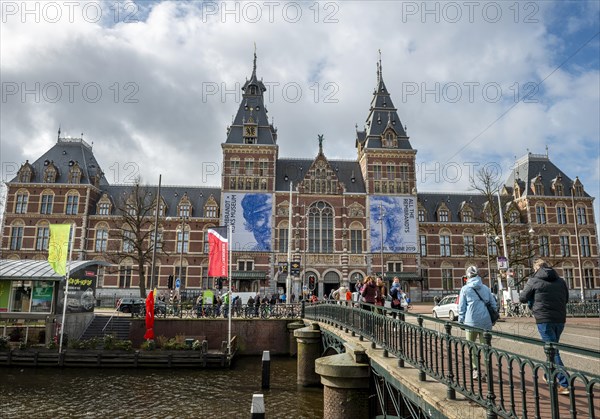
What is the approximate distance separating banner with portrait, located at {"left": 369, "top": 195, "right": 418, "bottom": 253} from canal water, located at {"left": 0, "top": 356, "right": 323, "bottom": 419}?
24.6 meters

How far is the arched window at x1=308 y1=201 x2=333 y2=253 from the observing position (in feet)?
145

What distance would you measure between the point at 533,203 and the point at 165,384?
4501 centimetres

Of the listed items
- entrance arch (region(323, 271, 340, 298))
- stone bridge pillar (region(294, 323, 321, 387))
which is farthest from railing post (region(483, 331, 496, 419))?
entrance arch (region(323, 271, 340, 298))

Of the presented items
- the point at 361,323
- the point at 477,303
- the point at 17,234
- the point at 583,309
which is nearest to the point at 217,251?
the point at 361,323

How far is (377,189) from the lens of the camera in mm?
45531

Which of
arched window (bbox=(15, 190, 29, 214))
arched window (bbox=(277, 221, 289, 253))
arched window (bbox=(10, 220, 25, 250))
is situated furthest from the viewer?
arched window (bbox=(15, 190, 29, 214))

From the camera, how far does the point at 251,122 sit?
46.6 metres

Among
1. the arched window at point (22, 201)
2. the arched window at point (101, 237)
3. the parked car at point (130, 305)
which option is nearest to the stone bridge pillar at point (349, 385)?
the parked car at point (130, 305)

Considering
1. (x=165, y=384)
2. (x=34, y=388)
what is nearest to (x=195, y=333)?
(x=165, y=384)

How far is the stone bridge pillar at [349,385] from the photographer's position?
1026 centimetres

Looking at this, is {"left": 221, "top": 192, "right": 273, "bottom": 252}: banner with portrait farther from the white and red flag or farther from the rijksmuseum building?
the white and red flag

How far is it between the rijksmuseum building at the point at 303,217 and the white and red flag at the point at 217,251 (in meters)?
19.5

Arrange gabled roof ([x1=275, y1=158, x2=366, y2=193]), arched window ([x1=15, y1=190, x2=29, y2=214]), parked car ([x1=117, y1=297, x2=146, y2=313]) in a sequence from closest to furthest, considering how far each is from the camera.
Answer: parked car ([x1=117, y1=297, x2=146, y2=313]), arched window ([x1=15, y1=190, x2=29, y2=214]), gabled roof ([x1=275, y1=158, x2=366, y2=193])

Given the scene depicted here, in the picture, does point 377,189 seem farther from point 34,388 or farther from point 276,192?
point 34,388
